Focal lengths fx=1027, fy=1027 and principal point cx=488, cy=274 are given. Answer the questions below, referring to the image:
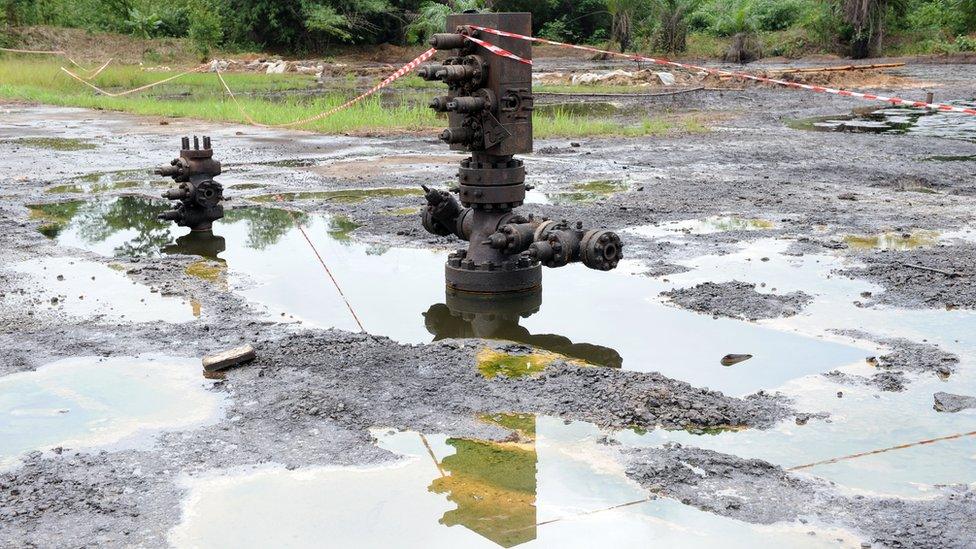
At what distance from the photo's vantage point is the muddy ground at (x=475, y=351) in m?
3.73

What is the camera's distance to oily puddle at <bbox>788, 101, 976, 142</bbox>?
53.0ft

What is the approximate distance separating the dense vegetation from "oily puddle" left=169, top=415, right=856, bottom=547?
3401cm

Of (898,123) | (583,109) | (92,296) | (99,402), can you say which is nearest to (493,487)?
(99,402)

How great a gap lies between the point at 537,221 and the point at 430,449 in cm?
254

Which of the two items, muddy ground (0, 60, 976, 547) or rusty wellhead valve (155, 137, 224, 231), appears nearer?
muddy ground (0, 60, 976, 547)

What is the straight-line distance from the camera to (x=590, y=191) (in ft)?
35.0

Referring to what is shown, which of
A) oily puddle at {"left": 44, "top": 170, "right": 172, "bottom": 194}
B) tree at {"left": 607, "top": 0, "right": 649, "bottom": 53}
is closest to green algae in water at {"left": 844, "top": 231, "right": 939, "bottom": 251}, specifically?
oily puddle at {"left": 44, "top": 170, "right": 172, "bottom": 194}

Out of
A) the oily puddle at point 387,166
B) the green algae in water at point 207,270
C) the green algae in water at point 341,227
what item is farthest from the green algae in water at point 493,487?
the oily puddle at point 387,166

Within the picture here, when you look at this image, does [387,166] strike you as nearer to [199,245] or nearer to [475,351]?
[199,245]

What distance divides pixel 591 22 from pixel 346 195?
135 ft

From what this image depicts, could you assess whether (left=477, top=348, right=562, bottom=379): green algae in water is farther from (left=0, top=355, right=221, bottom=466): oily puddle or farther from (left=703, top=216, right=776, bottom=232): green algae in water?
(left=703, top=216, right=776, bottom=232): green algae in water

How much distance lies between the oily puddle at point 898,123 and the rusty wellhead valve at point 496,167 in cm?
1064

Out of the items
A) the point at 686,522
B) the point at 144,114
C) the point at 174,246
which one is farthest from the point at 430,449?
the point at 144,114

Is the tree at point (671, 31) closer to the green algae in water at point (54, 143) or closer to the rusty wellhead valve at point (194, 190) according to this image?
the green algae in water at point (54, 143)
